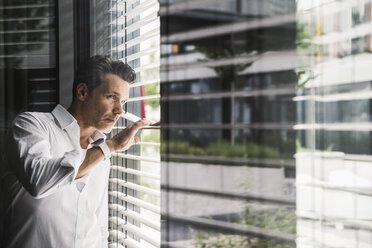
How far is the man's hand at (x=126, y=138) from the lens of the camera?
1.37 m

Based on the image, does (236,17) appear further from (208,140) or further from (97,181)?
(97,181)

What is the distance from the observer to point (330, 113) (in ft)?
2.20

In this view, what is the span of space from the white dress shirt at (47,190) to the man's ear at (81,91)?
8 cm

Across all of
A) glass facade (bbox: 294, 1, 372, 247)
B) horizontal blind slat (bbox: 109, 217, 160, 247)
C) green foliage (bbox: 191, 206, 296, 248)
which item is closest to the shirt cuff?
horizontal blind slat (bbox: 109, 217, 160, 247)

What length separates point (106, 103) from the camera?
1.44 meters

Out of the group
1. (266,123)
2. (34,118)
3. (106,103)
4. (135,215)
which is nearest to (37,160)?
(34,118)

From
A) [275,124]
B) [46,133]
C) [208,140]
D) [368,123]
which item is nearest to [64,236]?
[46,133]

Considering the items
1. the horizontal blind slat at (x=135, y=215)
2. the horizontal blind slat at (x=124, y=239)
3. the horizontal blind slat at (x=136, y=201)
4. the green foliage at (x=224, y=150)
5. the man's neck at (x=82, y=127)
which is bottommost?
the horizontal blind slat at (x=124, y=239)

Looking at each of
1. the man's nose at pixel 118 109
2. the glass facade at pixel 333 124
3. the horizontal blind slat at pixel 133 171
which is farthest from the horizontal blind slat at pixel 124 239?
the glass facade at pixel 333 124

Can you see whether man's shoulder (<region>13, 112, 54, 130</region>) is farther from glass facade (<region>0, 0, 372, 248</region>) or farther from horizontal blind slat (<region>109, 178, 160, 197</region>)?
glass facade (<region>0, 0, 372, 248</region>)

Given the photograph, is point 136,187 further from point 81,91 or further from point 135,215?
point 81,91

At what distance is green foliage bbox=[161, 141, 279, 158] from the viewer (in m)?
0.75

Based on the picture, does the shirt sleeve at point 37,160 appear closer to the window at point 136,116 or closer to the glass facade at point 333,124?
the window at point 136,116

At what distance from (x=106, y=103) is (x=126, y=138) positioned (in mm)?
160
